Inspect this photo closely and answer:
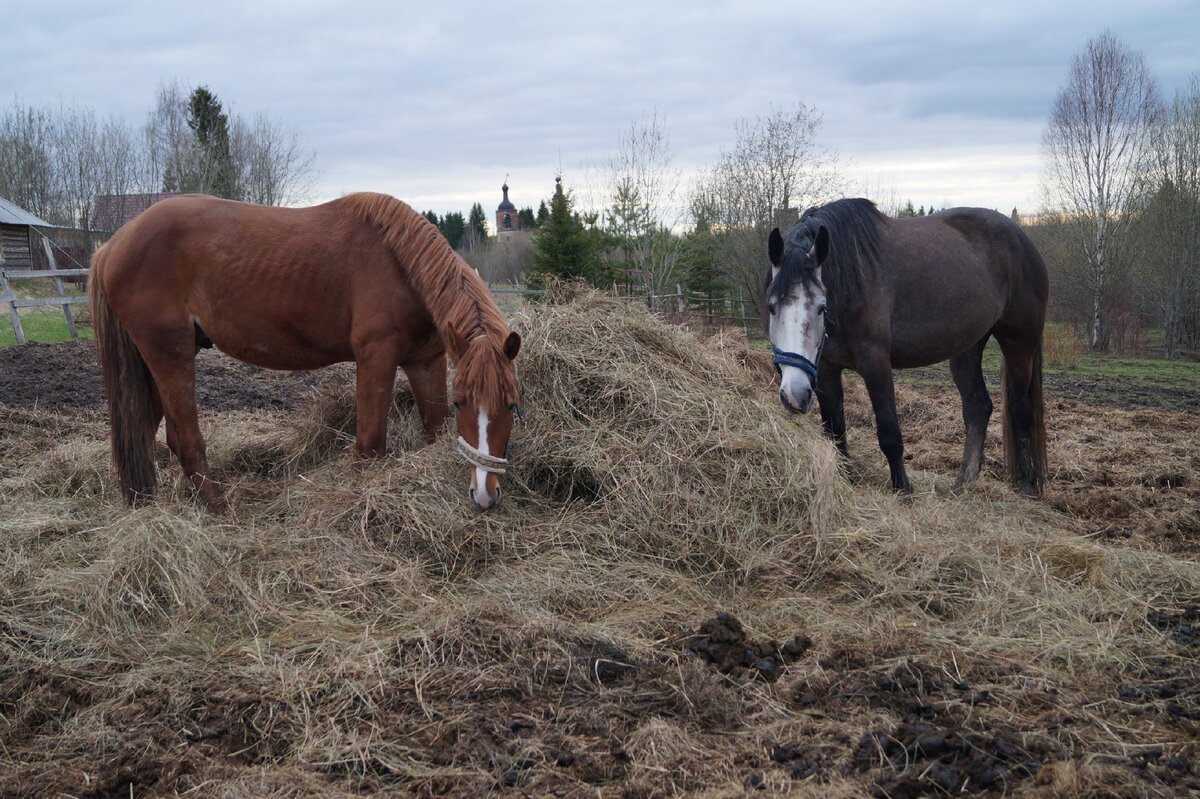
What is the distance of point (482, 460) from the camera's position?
359 centimetres

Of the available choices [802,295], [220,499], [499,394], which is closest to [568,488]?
[499,394]

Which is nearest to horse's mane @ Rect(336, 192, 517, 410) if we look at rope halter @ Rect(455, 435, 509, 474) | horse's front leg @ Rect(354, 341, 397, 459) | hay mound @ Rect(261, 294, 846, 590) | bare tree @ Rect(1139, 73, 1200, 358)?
rope halter @ Rect(455, 435, 509, 474)

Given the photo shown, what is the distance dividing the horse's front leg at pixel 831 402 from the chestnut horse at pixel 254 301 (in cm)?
219

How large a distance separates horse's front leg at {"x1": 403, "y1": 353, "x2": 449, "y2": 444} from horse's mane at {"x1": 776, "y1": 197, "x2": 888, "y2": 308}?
215 centimetres

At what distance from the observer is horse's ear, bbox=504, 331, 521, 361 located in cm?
364

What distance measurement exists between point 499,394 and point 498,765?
1800mm

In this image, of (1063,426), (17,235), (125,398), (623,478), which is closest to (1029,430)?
(1063,426)

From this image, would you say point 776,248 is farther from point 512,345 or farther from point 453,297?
point 453,297

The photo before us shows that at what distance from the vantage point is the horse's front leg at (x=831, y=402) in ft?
16.0

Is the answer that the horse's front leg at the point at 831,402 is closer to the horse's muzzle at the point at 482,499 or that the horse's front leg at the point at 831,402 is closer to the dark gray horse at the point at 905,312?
the dark gray horse at the point at 905,312

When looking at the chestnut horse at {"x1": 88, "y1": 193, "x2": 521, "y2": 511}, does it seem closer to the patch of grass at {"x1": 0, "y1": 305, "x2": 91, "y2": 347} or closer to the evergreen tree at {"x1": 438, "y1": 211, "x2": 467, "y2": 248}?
the patch of grass at {"x1": 0, "y1": 305, "x2": 91, "y2": 347}

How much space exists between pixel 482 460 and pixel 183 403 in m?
1.86

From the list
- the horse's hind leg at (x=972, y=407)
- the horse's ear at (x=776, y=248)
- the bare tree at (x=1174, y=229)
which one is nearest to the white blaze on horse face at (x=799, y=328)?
the horse's ear at (x=776, y=248)

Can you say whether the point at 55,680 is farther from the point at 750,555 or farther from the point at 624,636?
the point at 750,555
